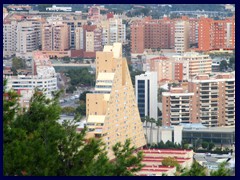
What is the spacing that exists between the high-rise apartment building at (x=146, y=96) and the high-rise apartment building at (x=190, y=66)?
2525 mm

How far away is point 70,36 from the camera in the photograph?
799 inches

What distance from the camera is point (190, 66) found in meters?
16.1

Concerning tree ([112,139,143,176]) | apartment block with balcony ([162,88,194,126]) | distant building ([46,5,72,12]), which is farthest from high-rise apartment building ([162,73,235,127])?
distant building ([46,5,72,12])

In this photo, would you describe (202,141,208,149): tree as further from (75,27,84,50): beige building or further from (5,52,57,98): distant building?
(75,27,84,50): beige building

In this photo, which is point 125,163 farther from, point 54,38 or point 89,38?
point 54,38

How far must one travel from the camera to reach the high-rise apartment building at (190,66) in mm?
15734

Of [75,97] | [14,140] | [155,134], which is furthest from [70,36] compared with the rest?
[14,140]

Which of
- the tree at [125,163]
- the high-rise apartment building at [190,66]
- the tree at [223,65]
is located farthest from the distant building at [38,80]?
the tree at [125,163]

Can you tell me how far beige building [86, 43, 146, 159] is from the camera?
10922 millimetres

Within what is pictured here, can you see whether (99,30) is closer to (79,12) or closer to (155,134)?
(79,12)

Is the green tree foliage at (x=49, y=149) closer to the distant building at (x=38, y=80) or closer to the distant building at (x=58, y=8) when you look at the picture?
the distant building at (x=38, y=80)

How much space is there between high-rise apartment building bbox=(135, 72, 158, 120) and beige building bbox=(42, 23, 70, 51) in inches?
268

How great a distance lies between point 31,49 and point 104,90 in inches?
324

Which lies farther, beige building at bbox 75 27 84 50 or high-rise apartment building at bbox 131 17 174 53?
beige building at bbox 75 27 84 50
